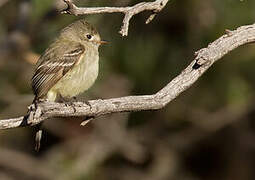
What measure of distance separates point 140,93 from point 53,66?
6.69ft

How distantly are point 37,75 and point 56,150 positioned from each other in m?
2.83

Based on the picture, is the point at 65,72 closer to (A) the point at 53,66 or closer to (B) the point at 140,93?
(A) the point at 53,66

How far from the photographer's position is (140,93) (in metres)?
9.02

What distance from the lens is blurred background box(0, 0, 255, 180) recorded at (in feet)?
28.8

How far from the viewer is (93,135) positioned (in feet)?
32.0

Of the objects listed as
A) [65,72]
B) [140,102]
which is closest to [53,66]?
[65,72]

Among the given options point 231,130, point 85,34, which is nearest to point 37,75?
point 85,34

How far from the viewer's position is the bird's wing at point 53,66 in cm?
700

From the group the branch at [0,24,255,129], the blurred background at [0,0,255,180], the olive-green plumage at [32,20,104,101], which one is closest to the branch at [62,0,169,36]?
the branch at [0,24,255,129]

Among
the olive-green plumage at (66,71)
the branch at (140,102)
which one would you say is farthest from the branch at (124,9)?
the olive-green plumage at (66,71)

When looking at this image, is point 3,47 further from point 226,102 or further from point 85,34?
point 226,102

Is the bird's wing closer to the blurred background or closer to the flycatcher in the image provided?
the flycatcher

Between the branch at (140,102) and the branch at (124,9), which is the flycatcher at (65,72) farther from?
the branch at (124,9)

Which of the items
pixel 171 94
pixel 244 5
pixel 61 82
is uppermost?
pixel 244 5
